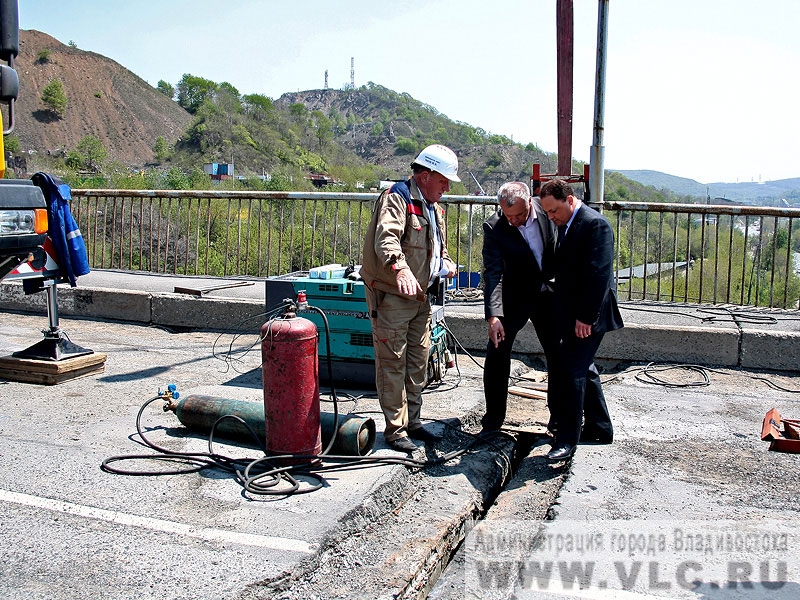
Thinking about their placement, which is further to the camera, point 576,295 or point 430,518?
point 576,295

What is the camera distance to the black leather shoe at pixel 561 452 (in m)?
4.94

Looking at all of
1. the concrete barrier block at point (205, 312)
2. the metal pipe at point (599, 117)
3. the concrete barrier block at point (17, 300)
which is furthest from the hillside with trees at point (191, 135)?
the metal pipe at point (599, 117)

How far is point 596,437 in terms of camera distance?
5352mm

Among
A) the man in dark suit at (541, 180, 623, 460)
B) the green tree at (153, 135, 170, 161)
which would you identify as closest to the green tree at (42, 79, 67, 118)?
the green tree at (153, 135, 170, 161)

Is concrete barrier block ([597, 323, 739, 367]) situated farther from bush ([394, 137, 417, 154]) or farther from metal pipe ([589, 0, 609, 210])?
bush ([394, 137, 417, 154])

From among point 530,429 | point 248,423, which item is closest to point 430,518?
point 248,423

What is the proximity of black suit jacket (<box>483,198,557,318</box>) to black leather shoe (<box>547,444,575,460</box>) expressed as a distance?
0.99 m

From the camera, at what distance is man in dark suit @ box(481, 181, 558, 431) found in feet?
17.1

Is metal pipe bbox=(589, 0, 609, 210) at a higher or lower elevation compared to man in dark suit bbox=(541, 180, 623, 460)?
higher

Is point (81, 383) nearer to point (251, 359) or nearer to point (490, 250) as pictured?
point (251, 359)

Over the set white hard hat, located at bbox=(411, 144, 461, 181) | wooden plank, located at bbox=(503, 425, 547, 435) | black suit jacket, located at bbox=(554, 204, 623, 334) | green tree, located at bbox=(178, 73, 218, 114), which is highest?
green tree, located at bbox=(178, 73, 218, 114)

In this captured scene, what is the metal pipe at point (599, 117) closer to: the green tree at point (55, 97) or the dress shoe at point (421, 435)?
the dress shoe at point (421, 435)

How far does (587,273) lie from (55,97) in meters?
113

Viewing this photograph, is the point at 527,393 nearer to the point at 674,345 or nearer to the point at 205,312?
the point at 674,345
